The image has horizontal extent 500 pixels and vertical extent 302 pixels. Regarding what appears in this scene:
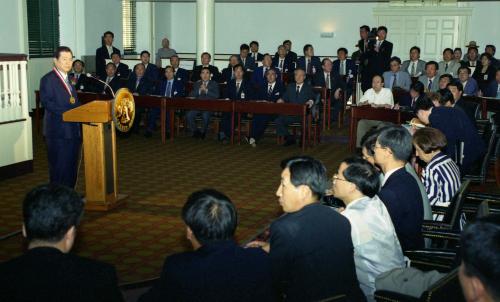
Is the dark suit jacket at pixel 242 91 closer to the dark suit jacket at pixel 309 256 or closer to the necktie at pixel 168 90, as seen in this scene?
the necktie at pixel 168 90

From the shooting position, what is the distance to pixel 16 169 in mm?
7480

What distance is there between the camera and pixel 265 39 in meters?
18.5

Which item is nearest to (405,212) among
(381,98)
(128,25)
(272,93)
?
(381,98)

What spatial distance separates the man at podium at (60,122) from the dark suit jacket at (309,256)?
3696 mm

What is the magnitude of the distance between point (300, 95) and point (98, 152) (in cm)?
484

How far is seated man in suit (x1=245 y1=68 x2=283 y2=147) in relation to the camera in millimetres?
10164

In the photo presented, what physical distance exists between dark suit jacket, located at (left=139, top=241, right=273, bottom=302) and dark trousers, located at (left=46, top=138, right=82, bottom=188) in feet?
12.9

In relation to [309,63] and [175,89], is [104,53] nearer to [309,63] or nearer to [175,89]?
[175,89]

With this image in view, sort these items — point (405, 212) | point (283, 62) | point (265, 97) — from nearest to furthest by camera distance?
point (405, 212) < point (265, 97) < point (283, 62)

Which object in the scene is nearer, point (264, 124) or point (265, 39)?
point (264, 124)

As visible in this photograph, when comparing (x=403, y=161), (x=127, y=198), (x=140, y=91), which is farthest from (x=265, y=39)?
(x=403, y=161)

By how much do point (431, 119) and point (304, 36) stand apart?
1267 cm

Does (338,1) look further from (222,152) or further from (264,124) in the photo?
(222,152)

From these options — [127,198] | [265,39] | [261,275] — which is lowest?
[127,198]
